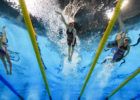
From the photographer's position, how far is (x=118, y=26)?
790 cm

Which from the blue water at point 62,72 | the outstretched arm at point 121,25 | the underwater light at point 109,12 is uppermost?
the underwater light at point 109,12

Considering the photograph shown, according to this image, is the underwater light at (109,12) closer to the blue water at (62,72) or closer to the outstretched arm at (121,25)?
the outstretched arm at (121,25)

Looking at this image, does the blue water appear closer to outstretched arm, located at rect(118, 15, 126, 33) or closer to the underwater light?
outstretched arm, located at rect(118, 15, 126, 33)

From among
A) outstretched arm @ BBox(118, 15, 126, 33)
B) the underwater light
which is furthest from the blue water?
the underwater light

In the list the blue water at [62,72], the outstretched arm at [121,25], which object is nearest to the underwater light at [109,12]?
the outstretched arm at [121,25]

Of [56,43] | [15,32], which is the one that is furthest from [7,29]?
[56,43]

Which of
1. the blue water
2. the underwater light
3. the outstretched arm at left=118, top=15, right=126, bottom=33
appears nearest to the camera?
the blue water

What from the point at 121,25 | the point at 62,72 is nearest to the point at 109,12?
the point at 121,25

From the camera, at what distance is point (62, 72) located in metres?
8.49

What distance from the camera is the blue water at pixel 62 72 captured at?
300 inches

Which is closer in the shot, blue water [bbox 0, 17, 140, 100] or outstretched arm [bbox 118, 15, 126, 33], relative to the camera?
blue water [bbox 0, 17, 140, 100]

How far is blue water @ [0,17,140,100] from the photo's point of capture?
7.61 meters

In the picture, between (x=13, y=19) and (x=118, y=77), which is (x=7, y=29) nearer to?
(x=13, y=19)

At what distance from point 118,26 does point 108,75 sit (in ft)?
4.06
